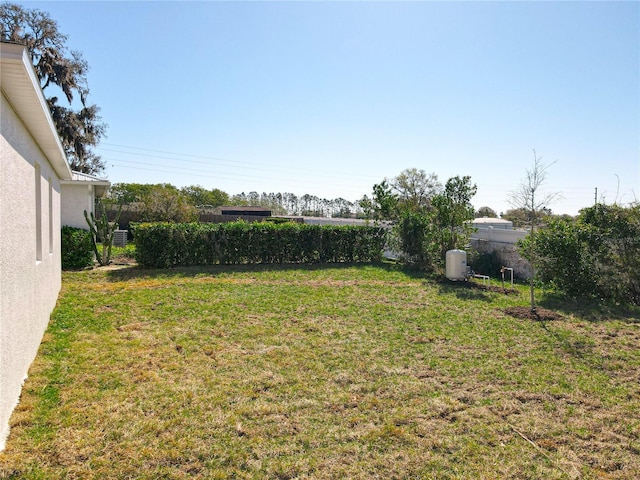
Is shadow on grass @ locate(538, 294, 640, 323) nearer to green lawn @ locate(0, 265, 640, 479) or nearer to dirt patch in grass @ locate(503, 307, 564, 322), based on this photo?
green lawn @ locate(0, 265, 640, 479)

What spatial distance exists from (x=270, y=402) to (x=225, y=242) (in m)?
9.34

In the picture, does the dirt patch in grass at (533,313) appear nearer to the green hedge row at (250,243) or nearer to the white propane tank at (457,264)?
the white propane tank at (457,264)

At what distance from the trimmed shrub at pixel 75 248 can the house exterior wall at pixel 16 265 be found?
6743 millimetres

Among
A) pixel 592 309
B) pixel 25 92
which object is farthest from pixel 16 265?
pixel 592 309

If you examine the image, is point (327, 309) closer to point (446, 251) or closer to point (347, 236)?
point (446, 251)

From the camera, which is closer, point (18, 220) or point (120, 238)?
point (18, 220)

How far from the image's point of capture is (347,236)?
1491 cm

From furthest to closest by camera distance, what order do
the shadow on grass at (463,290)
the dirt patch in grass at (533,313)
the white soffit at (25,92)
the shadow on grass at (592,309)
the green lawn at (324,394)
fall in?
the shadow on grass at (463,290), the shadow on grass at (592,309), the dirt patch in grass at (533,313), the green lawn at (324,394), the white soffit at (25,92)

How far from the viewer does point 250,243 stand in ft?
44.0

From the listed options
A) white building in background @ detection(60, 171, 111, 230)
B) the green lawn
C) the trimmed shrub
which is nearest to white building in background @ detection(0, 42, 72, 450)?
the green lawn

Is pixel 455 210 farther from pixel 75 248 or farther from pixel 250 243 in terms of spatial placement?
pixel 75 248

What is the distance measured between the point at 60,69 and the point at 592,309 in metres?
24.5

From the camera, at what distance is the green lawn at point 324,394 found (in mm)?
3189

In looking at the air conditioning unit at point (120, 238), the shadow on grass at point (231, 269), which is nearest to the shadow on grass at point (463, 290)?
the shadow on grass at point (231, 269)
